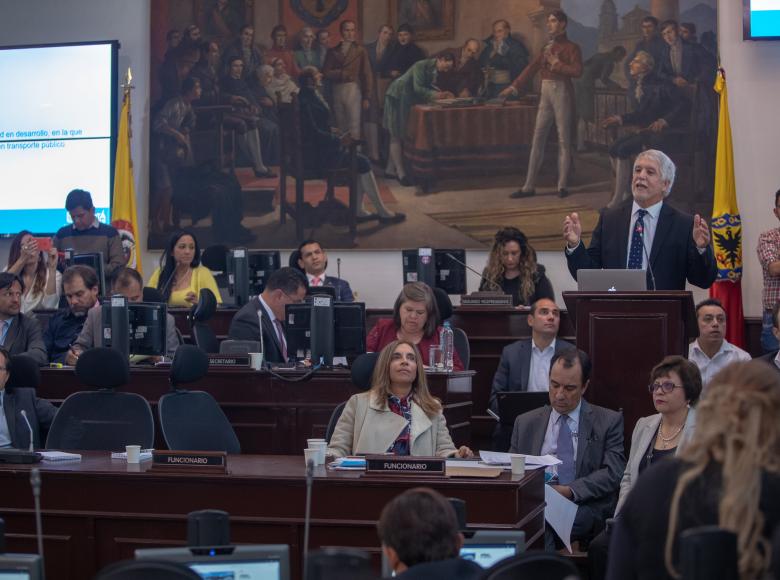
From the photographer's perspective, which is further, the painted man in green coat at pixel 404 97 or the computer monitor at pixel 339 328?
the painted man in green coat at pixel 404 97

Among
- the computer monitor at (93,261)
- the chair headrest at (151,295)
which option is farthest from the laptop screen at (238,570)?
the computer monitor at (93,261)

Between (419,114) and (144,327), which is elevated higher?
(419,114)

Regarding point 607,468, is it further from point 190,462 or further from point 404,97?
point 404,97

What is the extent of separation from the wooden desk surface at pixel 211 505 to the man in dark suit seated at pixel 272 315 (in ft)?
8.55

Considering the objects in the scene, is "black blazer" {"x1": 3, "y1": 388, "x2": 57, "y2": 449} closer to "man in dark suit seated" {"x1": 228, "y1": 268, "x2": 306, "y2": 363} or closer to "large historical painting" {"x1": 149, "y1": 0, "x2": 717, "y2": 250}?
"man in dark suit seated" {"x1": 228, "y1": 268, "x2": 306, "y2": 363}

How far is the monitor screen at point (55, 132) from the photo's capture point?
37.0 ft

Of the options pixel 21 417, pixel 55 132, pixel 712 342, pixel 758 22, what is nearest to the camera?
pixel 21 417

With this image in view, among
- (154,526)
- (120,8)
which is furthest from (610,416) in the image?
(120,8)

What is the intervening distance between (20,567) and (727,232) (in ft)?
25.8

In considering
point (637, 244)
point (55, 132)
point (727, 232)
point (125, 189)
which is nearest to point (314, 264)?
point (125, 189)

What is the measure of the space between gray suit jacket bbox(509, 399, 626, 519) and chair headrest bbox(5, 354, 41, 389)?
93.1 inches

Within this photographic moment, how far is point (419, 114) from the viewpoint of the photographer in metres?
10.8

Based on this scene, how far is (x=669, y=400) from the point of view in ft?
16.5

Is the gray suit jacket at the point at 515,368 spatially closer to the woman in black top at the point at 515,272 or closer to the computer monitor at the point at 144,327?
the woman in black top at the point at 515,272
